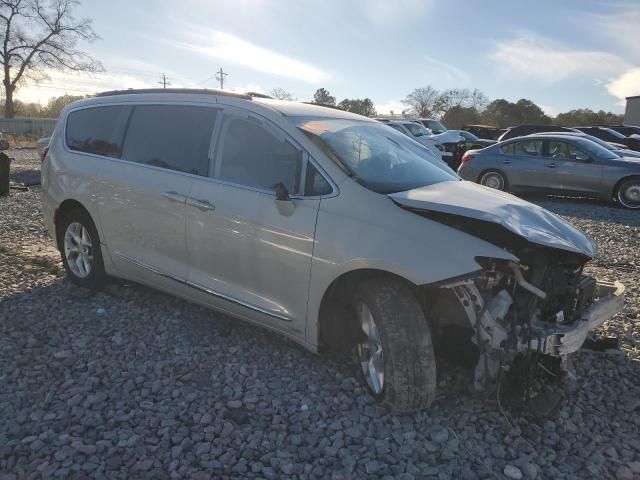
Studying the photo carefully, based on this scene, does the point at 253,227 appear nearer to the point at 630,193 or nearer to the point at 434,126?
the point at 630,193

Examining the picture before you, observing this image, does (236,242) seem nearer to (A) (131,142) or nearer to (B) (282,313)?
(B) (282,313)

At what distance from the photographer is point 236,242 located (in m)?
3.66

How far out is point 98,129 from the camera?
493cm

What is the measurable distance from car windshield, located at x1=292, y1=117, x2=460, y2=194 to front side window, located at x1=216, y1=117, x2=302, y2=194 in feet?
0.66

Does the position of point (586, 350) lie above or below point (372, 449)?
above

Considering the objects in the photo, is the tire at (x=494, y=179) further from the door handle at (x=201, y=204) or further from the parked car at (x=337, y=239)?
the door handle at (x=201, y=204)

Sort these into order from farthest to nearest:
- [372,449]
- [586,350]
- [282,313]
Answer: [586,350], [282,313], [372,449]

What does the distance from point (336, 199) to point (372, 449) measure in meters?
1.43

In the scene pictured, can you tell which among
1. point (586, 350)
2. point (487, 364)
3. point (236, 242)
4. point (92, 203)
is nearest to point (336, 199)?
point (236, 242)

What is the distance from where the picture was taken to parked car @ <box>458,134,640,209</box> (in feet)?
37.0

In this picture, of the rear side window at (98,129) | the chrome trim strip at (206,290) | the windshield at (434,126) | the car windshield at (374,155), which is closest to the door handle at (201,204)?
the chrome trim strip at (206,290)

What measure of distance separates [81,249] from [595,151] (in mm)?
10790

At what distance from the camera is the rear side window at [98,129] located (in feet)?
15.5

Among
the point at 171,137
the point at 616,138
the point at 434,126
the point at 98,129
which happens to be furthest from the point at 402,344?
the point at 616,138
